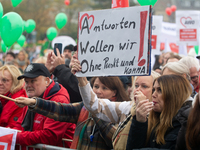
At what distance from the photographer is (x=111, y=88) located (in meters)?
3.31

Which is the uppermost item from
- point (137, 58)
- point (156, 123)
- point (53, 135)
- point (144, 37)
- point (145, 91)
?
point (144, 37)

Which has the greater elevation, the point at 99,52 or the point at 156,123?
the point at 99,52

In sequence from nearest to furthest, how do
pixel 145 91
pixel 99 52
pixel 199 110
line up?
pixel 199 110 → pixel 99 52 → pixel 145 91

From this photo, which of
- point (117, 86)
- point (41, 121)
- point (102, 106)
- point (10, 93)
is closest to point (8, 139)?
point (41, 121)

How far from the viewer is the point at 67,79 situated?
400cm

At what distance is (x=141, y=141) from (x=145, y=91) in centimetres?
82

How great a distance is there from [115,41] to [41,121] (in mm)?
1241

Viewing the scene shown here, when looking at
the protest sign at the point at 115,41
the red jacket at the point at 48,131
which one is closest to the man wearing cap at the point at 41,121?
the red jacket at the point at 48,131

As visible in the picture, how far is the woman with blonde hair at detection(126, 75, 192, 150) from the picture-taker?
89.0 inches

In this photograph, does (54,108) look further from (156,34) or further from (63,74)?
(156,34)

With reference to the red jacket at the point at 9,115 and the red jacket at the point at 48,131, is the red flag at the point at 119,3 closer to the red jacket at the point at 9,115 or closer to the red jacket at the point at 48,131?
the red jacket at the point at 48,131

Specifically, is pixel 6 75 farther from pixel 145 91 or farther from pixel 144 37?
pixel 144 37

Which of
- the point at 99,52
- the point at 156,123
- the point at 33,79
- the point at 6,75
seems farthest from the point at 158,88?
the point at 6,75

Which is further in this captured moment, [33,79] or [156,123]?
[33,79]
